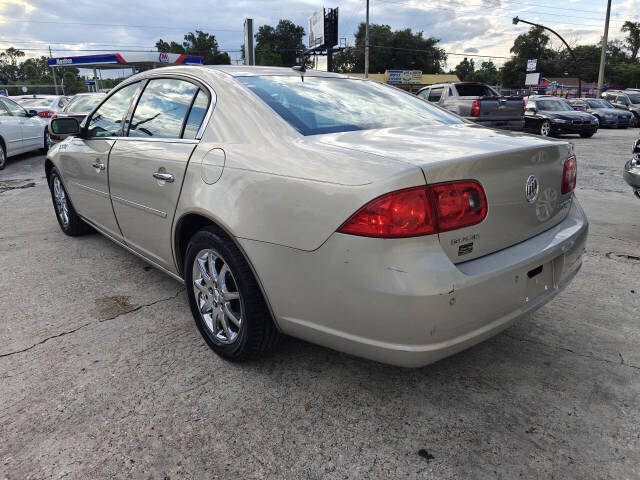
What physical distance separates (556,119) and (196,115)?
648 inches

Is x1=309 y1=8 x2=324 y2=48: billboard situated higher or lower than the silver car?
higher

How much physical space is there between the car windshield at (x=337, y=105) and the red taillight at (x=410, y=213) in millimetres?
680

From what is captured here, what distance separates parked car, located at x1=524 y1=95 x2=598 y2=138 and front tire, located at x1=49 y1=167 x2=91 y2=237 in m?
15.5

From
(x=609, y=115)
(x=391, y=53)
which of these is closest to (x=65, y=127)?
(x=609, y=115)

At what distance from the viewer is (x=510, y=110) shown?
1289 cm

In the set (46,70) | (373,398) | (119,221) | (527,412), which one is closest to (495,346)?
(527,412)

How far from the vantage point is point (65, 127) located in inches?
157

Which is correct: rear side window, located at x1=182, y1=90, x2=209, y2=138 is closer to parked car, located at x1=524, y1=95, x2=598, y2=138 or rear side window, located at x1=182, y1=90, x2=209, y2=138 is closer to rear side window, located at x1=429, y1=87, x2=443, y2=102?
rear side window, located at x1=429, y1=87, x2=443, y2=102

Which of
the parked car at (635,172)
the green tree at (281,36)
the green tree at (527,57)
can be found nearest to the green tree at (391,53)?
the green tree at (527,57)

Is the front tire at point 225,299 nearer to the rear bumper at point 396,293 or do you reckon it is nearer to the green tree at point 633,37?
the rear bumper at point 396,293

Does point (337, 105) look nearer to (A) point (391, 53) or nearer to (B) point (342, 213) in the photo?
(B) point (342, 213)

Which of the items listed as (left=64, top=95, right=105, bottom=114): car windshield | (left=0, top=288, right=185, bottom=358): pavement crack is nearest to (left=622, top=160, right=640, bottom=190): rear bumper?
(left=0, top=288, right=185, bottom=358): pavement crack

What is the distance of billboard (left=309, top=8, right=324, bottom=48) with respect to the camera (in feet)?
127

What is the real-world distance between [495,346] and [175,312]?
2.03 m
